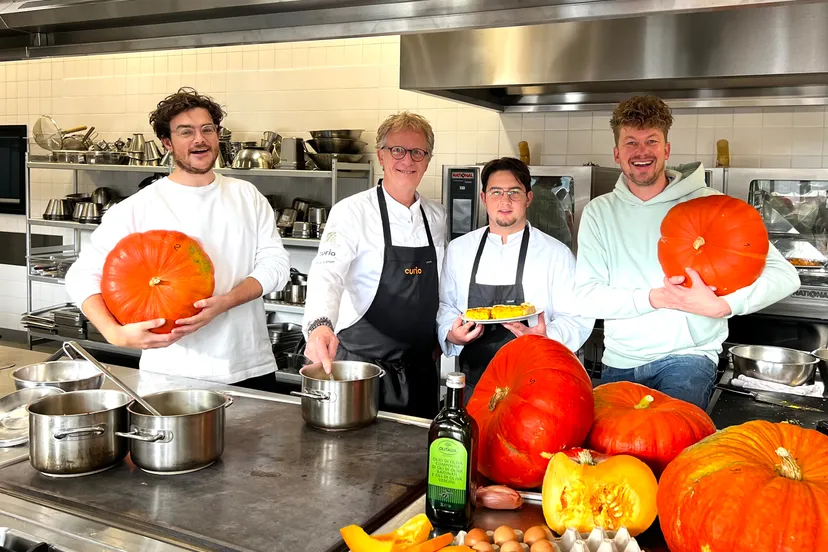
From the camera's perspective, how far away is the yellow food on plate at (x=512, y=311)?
9.07ft

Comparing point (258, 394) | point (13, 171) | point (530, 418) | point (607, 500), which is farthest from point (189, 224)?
point (13, 171)

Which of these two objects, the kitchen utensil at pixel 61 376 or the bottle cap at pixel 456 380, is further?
the kitchen utensil at pixel 61 376

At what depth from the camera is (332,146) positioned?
17.6 feet

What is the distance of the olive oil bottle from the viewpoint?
A: 54.8 inches

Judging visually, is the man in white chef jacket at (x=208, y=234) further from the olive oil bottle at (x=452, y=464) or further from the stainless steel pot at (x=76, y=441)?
the olive oil bottle at (x=452, y=464)

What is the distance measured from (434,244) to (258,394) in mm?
1225

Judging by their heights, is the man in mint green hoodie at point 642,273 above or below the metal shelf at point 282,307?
above

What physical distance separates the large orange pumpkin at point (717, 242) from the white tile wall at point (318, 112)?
2736mm

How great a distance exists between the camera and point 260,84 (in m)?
6.07

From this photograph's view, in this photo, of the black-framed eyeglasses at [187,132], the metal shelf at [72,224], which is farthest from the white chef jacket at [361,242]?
the metal shelf at [72,224]

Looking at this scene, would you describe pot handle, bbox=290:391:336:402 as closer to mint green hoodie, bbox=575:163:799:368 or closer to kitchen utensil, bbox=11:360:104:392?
kitchen utensil, bbox=11:360:104:392

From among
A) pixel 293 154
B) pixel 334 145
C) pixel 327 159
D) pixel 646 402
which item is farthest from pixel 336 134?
pixel 646 402

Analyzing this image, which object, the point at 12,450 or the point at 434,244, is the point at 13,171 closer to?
the point at 434,244

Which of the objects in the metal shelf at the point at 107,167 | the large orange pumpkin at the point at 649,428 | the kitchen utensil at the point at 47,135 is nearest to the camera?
the large orange pumpkin at the point at 649,428
